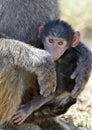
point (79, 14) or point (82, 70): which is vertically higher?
point (82, 70)

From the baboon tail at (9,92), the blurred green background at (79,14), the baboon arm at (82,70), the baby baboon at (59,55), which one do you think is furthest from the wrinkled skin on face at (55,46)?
the blurred green background at (79,14)

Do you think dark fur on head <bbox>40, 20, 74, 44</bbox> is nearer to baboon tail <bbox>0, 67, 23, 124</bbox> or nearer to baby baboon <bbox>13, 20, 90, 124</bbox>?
baby baboon <bbox>13, 20, 90, 124</bbox>

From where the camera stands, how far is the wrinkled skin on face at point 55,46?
4.98 m

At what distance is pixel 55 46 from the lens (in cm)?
500

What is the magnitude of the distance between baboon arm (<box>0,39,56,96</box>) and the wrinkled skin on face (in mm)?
94

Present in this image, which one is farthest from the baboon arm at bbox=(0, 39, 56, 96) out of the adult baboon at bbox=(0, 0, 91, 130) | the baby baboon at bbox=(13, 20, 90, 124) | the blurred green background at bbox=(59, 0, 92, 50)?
the blurred green background at bbox=(59, 0, 92, 50)

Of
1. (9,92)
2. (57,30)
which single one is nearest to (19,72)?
(9,92)

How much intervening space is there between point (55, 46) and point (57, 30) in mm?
143

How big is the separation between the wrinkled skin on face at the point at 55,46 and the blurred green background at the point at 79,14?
5007 mm

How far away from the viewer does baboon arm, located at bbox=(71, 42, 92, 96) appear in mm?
5117

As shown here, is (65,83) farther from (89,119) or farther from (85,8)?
(85,8)

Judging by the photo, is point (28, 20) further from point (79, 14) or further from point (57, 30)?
point (79, 14)

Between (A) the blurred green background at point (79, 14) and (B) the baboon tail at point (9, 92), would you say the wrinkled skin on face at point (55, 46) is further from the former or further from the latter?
(A) the blurred green background at point (79, 14)

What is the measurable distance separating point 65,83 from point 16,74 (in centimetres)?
48
